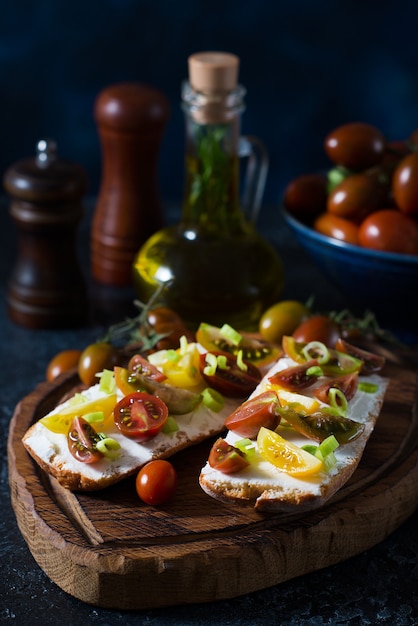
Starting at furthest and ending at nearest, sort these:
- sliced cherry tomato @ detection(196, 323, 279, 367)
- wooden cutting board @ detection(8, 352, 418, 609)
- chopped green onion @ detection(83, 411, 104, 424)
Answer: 1. sliced cherry tomato @ detection(196, 323, 279, 367)
2. chopped green onion @ detection(83, 411, 104, 424)
3. wooden cutting board @ detection(8, 352, 418, 609)

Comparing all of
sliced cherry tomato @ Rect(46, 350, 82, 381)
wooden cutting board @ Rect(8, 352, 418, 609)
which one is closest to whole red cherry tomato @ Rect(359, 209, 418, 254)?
wooden cutting board @ Rect(8, 352, 418, 609)

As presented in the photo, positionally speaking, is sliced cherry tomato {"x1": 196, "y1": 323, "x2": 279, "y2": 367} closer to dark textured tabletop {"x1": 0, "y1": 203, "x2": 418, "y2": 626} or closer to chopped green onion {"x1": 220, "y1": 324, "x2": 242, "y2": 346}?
chopped green onion {"x1": 220, "y1": 324, "x2": 242, "y2": 346}

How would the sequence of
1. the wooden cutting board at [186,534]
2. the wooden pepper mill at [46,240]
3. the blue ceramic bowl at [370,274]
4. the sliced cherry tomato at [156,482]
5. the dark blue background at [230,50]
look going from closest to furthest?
1. the wooden cutting board at [186,534]
2. the sliced cherry tomato at [156,482]
3. the blue ceramic bowl at [370,274]
4. the wooden pepper mill at [46,240]
5. the dark blue background at [230,50]

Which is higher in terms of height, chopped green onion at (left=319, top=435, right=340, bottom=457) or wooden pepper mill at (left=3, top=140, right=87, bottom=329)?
chopped green onion at (left=319, top=435, right=340, bottom=457)

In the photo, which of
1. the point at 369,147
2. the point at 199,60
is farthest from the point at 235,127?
the point at 369,147

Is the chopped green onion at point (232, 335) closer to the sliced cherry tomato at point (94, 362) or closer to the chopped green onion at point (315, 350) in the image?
the chopped green onion at point (315, 350)

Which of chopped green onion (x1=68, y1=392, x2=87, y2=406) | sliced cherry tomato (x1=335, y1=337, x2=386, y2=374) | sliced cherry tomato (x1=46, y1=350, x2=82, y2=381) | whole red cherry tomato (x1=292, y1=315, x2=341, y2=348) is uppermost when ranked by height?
chopped green onion (x1=68, y1=392, x2=87, y2=406)

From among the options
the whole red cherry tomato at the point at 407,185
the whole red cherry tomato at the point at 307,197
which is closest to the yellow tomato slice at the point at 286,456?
the whole red cherry tomato at the point at 407,185
